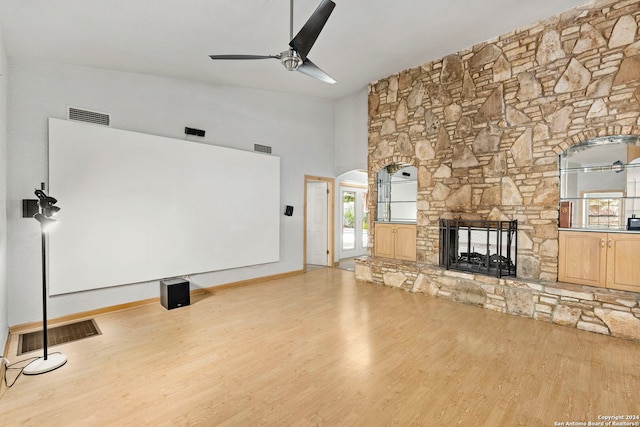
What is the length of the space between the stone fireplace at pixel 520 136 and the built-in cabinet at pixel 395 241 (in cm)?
18

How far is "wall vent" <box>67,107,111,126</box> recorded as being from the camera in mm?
3736

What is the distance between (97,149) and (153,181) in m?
0.76

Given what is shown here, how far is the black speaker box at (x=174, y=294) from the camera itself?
4.17 m

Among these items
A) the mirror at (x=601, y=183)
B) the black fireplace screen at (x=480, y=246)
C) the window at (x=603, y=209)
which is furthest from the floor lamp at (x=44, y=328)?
the window at (x=603, y=209)

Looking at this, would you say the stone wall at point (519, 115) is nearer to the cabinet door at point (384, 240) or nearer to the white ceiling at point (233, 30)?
the white ceiling at point (233, 30)

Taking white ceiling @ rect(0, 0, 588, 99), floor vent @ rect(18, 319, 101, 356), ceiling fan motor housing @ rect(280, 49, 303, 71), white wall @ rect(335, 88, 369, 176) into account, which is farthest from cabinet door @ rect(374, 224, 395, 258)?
floor vent @ rect(18, 319, 101, 356)

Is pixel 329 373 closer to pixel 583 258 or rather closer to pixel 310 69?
pixel 310 69

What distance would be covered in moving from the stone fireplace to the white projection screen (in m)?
2.65

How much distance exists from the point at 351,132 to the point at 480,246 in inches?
146

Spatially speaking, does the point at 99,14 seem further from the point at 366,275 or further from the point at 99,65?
the point at 366,275

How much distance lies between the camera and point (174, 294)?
4211mm

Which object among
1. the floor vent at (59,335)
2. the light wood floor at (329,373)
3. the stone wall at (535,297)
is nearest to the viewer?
the light wood floor at (329,373)

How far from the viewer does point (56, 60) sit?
357 cm

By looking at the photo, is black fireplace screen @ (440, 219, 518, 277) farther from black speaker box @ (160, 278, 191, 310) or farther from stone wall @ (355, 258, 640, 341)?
black speaker box @ (160, 278, 191, 310)
